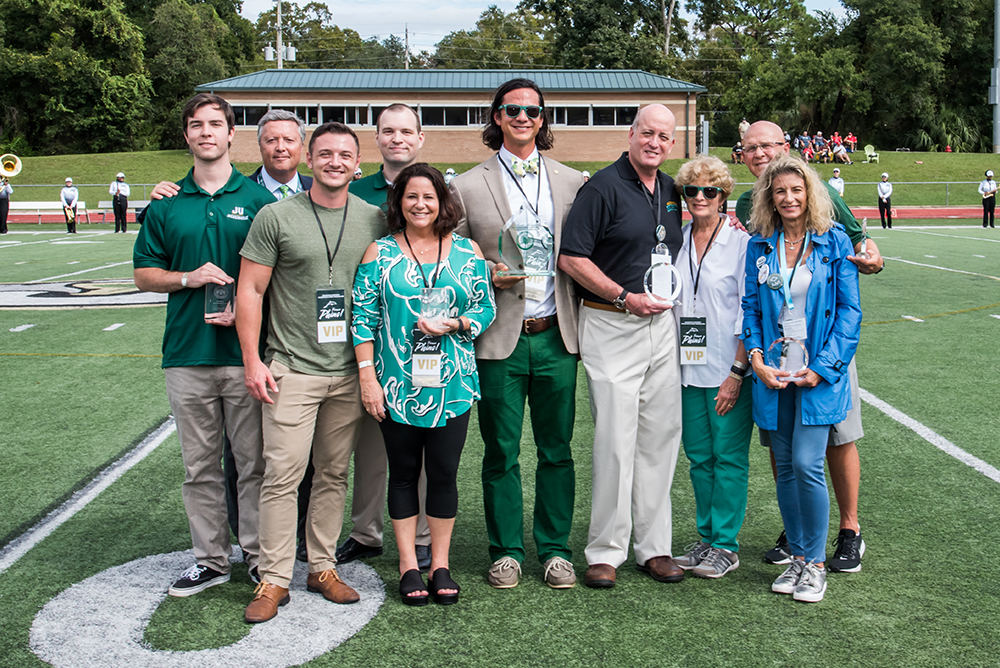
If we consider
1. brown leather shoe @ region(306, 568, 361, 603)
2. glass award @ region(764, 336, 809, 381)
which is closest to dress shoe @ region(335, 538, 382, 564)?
brown leather shoe @ region(306, 568, 361, 603)

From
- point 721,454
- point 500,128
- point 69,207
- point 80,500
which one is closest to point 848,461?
point 721,454

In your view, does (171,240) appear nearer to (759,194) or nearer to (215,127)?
(215,127)

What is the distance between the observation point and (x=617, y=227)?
3.97 metres

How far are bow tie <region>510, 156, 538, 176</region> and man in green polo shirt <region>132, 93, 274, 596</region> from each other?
1101mm

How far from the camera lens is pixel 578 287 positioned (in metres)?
4.12

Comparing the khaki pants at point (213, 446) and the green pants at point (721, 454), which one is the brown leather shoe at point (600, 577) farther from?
the khaki pants at point (213, 446)

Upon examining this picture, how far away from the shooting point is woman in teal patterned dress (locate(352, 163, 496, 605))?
363cm

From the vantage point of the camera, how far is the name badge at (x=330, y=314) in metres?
3.62

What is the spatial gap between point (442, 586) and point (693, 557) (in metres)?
1.18

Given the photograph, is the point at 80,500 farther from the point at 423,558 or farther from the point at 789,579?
the point at 789,579

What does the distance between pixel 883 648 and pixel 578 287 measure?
6.25ft

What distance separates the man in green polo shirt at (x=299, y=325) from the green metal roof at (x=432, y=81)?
43479mm

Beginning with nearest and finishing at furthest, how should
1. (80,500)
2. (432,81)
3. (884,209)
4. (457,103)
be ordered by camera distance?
(80,500), (884,209), (457,103), (432,81)

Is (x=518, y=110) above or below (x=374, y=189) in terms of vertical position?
above
